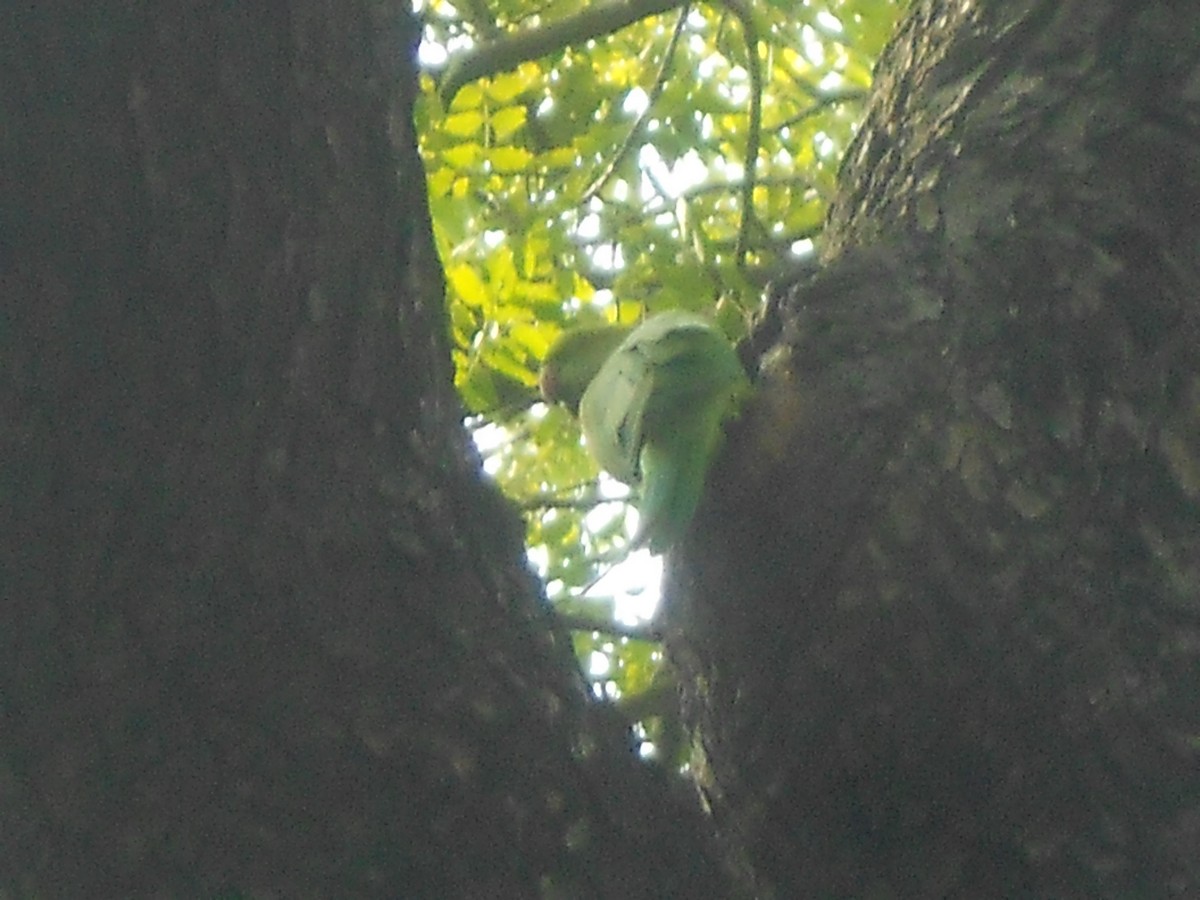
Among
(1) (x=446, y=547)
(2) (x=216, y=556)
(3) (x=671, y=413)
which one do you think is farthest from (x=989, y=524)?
(2) (x=216, y=556)

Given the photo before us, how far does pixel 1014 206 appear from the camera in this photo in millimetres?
1410

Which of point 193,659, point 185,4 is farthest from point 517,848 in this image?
point 185,4

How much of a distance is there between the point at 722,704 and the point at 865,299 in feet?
1.33

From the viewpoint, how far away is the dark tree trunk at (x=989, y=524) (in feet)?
3.75

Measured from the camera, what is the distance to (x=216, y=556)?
38.8 inches

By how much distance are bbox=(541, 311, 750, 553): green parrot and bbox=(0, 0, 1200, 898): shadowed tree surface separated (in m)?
0.04

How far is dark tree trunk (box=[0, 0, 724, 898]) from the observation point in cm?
96

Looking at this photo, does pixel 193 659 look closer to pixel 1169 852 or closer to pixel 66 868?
pixel 66 868

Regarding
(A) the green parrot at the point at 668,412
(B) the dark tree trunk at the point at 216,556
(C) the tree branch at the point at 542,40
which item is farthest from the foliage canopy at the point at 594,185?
(B) the dark tree trunk at the point at 216,556

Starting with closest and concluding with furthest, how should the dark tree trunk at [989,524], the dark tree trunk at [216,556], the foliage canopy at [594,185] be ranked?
the dark tree trunk at [216,556], the dark tree trunk at [989,524], the foliage canopy at [594,185]

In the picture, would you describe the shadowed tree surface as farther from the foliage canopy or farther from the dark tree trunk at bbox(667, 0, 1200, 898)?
the foliage canopy

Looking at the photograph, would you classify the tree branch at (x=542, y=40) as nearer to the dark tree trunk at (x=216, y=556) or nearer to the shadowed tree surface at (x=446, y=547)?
the shadowed tree surface at (x=446, y=547)

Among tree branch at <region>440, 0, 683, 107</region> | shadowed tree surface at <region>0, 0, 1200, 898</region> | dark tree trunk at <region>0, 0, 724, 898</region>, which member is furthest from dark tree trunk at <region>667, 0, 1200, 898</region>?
tree branch at <region>440, 0, 683, 107</region>

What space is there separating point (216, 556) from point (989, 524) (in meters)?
0.63
